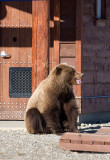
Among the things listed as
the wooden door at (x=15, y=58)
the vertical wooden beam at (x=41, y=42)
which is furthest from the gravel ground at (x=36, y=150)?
the wooden door at (x=15, y=58)

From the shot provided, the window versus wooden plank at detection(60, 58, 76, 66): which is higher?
the window

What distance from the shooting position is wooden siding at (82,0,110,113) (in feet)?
36.8

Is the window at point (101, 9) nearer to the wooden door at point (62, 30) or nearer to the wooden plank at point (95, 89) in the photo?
the wooden door at point (62, 30)

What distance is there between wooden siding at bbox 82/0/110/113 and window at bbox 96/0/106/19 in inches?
3.1

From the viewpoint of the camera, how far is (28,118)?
8523mm

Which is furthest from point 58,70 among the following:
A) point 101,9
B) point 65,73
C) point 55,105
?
point 101,9

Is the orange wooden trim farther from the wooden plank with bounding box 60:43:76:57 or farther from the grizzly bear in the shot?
the grizzly bear

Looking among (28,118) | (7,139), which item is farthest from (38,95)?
(7,139)

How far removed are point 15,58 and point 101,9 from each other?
242 cm

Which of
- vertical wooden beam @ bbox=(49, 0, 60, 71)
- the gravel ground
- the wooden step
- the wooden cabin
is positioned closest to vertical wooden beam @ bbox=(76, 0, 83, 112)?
the wooden cabin

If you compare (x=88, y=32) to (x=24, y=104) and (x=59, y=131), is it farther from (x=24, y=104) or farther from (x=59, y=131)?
(x=59, y=131)

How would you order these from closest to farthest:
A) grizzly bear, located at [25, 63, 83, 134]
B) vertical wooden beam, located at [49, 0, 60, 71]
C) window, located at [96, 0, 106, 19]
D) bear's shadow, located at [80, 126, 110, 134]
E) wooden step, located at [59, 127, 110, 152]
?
wooden step, located at [59, 127, 110, 152] → grizzly bear, located at [25, 63, 83, 134] → bear's shadow, located at [80, 126, 110, 134] → vertical wooden beam, located at [49, 0, 60, 71] → window, located at [96, 0, 106, 19]

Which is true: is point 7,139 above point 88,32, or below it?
below

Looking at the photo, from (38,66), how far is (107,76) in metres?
3.19
